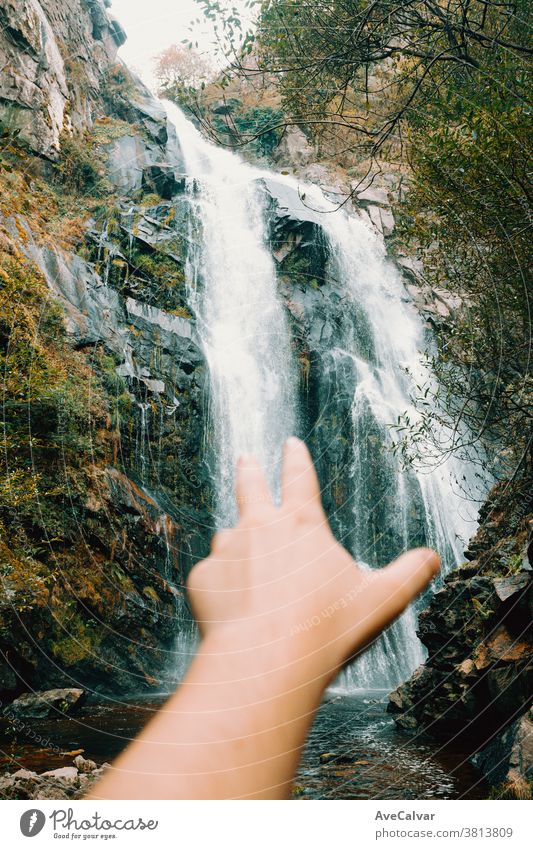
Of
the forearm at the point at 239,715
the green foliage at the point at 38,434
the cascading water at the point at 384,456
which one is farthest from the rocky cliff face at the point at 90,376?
the forearm at the point at 239,715

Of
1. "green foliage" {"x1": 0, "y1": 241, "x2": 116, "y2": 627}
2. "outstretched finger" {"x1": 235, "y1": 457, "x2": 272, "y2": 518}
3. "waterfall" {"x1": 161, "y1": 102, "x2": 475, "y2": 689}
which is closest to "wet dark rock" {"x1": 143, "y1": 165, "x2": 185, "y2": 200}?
"waterfall" {"x1": 161, "y1": 102, "x2": 475, "y2": 689}

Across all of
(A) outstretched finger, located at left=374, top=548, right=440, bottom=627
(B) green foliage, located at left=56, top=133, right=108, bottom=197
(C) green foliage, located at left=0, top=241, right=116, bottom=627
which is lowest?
(A) outstretched finger, located at left=374, top=548, right=440, bottom=627

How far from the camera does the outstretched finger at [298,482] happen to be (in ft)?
4.00

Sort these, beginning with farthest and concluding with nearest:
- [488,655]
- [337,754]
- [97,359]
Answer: [97,359]
[337,754]
[488,655]

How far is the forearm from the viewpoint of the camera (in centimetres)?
109

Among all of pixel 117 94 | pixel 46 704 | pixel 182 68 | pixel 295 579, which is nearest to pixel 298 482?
pixel 295 579

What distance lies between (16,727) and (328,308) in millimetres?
11219

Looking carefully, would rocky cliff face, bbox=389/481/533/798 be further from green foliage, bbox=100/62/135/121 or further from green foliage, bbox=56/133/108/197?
green foliage, bbox=100/62/135/121

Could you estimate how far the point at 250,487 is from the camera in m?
1.24

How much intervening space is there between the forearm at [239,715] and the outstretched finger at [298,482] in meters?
0.30

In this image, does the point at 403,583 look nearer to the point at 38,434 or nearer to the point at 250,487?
the point at 250,487

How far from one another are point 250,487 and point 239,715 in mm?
501

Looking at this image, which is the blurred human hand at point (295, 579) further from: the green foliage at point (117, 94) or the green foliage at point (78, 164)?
the green foliage at point (117, 94)

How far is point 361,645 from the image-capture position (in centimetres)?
113
